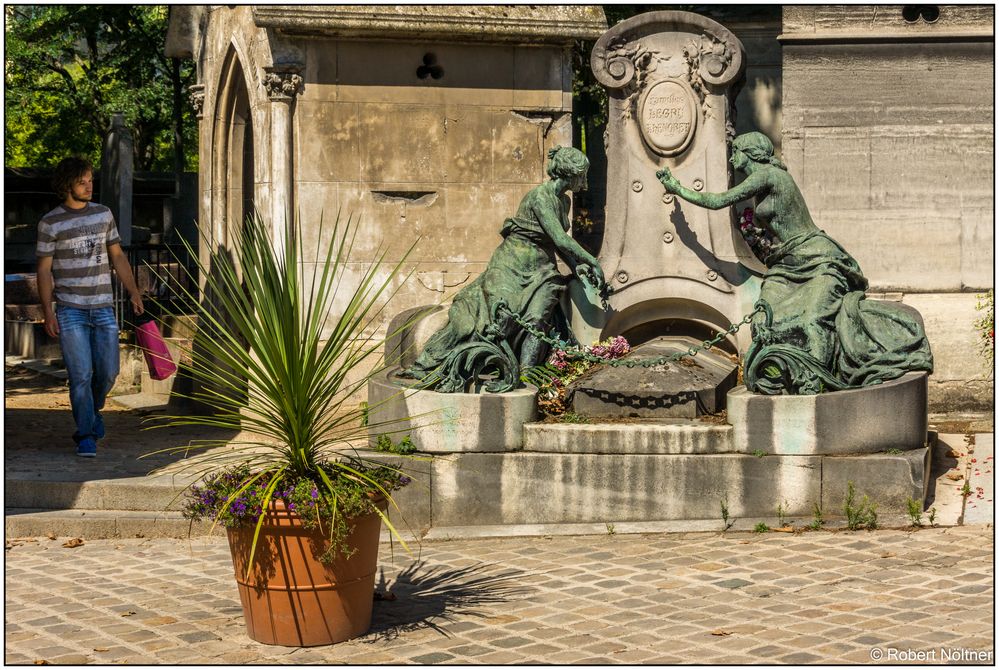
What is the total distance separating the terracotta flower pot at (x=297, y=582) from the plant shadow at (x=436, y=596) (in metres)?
0.20

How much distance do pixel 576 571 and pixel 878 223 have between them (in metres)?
5.56

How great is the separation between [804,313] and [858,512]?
1320 mm

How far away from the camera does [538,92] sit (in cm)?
1120

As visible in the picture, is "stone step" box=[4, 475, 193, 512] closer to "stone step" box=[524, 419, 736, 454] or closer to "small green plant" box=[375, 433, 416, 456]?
"small green plant" box=[375, 433, 416, 456]

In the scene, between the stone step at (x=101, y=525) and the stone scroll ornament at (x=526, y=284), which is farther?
the stone scroll ornament at (x=526, y=284)

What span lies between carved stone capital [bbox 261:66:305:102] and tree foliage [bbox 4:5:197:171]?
15334 millimetres

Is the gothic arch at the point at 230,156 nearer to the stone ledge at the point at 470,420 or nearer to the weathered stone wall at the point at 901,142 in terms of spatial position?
the weathered stone wall at the point at 901,142

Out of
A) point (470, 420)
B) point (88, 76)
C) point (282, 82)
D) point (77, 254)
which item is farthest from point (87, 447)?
point (88, 76)

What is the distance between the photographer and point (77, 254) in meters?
8.97

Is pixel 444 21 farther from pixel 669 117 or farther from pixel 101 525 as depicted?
pixel 101 525

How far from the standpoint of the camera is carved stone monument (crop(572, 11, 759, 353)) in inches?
360

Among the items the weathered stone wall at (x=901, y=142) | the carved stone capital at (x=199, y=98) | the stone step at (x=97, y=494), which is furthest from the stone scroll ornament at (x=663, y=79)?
the carved stone capital at (x=199, y=98)

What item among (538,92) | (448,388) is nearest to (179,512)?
(448,388)

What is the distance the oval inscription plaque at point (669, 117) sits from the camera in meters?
9.20
